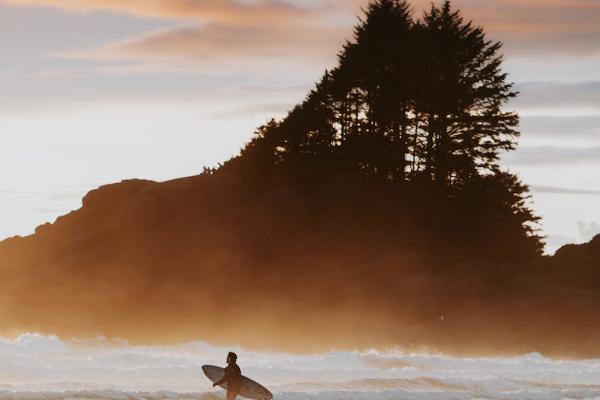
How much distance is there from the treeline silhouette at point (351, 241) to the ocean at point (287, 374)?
409cm

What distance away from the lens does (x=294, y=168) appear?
281 feet

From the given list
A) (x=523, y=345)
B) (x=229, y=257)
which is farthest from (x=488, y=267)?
(x=229, y=257)

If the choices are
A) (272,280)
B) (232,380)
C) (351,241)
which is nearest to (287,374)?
(232,380)

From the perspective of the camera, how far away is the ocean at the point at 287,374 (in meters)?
44.2

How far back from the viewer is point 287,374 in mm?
53938

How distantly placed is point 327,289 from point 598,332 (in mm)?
16438

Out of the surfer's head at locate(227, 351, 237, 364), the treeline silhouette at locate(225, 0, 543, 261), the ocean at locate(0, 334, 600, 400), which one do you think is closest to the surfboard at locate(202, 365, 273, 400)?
the surfer's head at locate(227, 351, 237, 364)

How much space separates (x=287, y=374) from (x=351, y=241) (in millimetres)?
27176

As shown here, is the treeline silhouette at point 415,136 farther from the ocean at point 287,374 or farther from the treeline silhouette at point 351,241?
the ocean at point 287,374

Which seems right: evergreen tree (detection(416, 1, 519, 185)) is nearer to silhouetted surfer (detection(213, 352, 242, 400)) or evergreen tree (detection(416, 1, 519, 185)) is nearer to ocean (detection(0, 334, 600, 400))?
ocean (detection(0, 334, 600, 400))

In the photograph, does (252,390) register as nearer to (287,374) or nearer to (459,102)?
(287,374)

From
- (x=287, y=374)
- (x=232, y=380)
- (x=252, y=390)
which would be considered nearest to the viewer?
(x=232, y=380)

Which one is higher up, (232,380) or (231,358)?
(231,358)

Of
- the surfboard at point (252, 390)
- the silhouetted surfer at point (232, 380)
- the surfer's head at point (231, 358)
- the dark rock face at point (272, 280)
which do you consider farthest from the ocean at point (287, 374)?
the surfer's head at point (231, 358)
